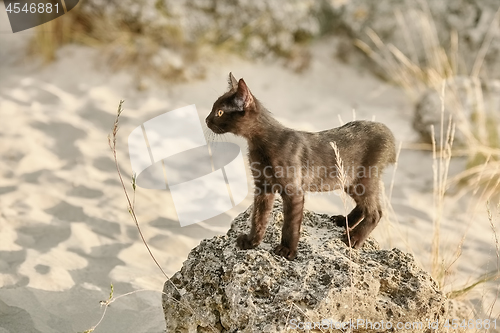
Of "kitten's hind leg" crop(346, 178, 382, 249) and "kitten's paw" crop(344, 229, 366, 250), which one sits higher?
"kitten's hind leg" crop(346, 178, 382, 249)

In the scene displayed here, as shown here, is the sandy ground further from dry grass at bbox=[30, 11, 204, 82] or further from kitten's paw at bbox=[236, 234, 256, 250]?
kitten's paw at bbox=[236, 234, 256, 250]

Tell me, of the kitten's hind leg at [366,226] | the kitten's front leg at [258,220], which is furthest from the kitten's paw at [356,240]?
the kitten's front leg at [258,220]

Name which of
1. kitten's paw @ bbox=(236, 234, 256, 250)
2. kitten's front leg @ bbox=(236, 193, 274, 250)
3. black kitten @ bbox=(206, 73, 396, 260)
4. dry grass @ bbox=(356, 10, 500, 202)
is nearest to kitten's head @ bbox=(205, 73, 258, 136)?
black kitten @ bbox=(206, 73, 396, 260)

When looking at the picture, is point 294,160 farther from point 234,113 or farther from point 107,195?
point 107,195

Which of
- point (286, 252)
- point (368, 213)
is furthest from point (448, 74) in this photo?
point (286, 252)

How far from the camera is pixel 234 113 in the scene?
2.41 metres

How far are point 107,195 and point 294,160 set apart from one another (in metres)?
2.70

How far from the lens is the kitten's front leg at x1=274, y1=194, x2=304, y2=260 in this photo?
2.44 m

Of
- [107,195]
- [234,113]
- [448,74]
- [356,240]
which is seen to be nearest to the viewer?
[234,113]

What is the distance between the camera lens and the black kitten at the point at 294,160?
243 centimetres

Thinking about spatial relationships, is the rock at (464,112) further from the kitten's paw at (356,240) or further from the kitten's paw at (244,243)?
the kitten's paw at (244,243)

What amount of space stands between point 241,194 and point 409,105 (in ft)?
10.4

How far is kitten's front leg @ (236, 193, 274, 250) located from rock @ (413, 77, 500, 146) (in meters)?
3.23

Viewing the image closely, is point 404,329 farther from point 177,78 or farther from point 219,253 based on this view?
point 177,78
